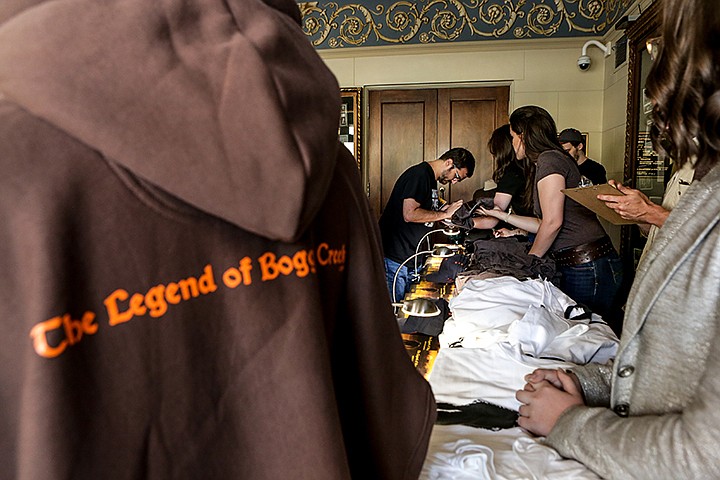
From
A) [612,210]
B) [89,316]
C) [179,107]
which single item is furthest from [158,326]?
[612,210]

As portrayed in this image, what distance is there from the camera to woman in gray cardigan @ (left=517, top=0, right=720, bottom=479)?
583 mm

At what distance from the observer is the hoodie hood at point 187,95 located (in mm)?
357

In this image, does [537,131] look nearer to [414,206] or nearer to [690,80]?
[414,206]

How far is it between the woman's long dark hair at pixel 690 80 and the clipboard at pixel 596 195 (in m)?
1.21

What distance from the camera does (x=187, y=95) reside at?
0.39 m

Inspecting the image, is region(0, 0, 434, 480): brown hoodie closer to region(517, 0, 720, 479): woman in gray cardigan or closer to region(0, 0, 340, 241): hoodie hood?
region(0, 0, 340, 241): hoodie hood

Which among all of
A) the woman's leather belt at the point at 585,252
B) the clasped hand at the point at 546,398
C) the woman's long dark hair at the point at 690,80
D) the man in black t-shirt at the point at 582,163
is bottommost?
the clasped hand at the point at 546,398

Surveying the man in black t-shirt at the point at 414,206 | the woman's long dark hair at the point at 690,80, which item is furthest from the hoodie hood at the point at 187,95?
the man in black t-shirt at the point at 414,206

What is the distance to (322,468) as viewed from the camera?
487mm

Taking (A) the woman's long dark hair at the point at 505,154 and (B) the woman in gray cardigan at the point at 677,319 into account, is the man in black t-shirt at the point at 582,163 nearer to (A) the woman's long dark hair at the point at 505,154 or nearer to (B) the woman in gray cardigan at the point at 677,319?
(A) the woman's long dark hair at the point at 505,154

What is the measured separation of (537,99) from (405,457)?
14.3ft

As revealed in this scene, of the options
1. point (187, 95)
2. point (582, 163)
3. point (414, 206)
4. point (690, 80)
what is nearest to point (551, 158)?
point (414, 206)

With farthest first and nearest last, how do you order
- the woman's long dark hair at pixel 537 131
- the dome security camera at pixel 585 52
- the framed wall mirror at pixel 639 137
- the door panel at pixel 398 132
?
the door panel at pixel 398 132, the dome security camera at pixel 585 52, the framed wall mirror at pixel 639 137, the woman's long dark hair at pixel 537 131

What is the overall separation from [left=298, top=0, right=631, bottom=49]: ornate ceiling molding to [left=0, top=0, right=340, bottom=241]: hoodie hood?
406 cm
